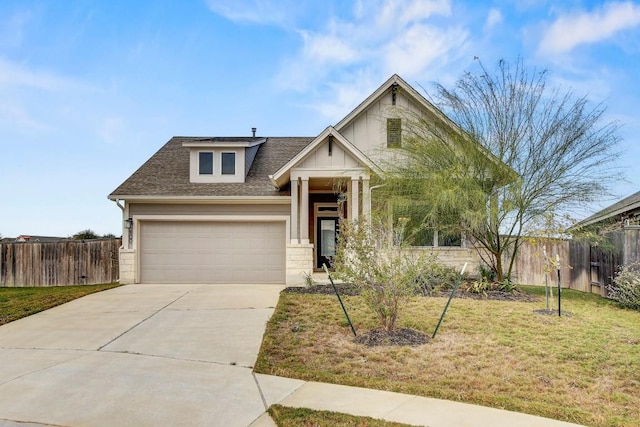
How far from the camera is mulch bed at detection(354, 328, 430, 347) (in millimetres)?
8320

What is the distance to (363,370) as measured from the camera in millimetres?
7000

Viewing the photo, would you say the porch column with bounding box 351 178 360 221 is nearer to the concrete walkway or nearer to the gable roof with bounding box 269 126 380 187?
the gable roof with bounding box 269 126 380 187

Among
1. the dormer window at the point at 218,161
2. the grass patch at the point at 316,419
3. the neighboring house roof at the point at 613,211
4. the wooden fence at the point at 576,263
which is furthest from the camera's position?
the dormer window at the point at 218,161

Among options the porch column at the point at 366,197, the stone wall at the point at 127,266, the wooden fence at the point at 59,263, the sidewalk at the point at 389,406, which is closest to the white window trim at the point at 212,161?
the stone wall at the point at 127,266

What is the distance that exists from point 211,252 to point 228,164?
3264mm

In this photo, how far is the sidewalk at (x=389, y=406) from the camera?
5.12 m

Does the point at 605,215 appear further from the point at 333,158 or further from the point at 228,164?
the point at 228,164

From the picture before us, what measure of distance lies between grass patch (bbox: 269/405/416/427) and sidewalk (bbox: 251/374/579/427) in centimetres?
11

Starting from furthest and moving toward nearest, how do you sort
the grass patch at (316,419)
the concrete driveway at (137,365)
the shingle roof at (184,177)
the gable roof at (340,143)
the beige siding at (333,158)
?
the shingle roof at (184,177) → the beige siding at (333,158) → the gable roof at (340,143) → the concrete driveway at (137,365) → the grass patch at (316,419)

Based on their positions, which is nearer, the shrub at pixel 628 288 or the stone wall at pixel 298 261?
the shrub at pixel 628 288

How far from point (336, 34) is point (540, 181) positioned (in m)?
6.95

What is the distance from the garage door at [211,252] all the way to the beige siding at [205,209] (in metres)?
0.34

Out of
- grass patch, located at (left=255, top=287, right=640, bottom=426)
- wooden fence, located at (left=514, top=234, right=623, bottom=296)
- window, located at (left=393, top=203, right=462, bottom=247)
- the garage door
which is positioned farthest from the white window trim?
wooden fence, located at (left=514, top=234, right=623, bottom=296)

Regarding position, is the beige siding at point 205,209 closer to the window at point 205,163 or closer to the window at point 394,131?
the window at point 205,163
